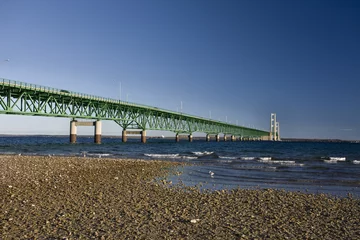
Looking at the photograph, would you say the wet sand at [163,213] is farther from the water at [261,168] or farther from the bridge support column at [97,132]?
the bridge support column at [97,132]

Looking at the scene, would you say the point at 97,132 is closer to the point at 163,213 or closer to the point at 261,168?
the point at 261,168

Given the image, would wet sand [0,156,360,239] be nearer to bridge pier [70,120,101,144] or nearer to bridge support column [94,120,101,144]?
bridge pier [70,120,101,144]

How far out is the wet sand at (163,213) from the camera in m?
7.94

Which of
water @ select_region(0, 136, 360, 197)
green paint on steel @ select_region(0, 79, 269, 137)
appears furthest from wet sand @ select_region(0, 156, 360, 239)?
green paint on steel @ select_region(0, 79, 269, 137)

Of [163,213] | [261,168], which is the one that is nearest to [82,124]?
[261,168]

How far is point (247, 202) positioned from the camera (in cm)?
1198

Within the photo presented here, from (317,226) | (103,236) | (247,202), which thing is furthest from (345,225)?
(103,236)

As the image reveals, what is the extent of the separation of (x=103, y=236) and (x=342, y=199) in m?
10.7

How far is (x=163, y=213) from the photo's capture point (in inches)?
388

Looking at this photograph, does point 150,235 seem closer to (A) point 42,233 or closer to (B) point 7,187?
(A) point 42,233

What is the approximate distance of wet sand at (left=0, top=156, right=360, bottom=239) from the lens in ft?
26.1

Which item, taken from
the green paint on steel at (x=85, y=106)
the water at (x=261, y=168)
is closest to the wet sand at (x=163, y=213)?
the water at (x=261, y=168)

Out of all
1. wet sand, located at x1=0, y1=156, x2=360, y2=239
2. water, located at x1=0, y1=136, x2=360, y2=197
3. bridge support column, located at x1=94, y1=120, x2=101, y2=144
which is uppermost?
bridge support column, located at x1=94, y1=120, x2=101, y2=144

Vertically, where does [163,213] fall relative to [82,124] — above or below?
below
